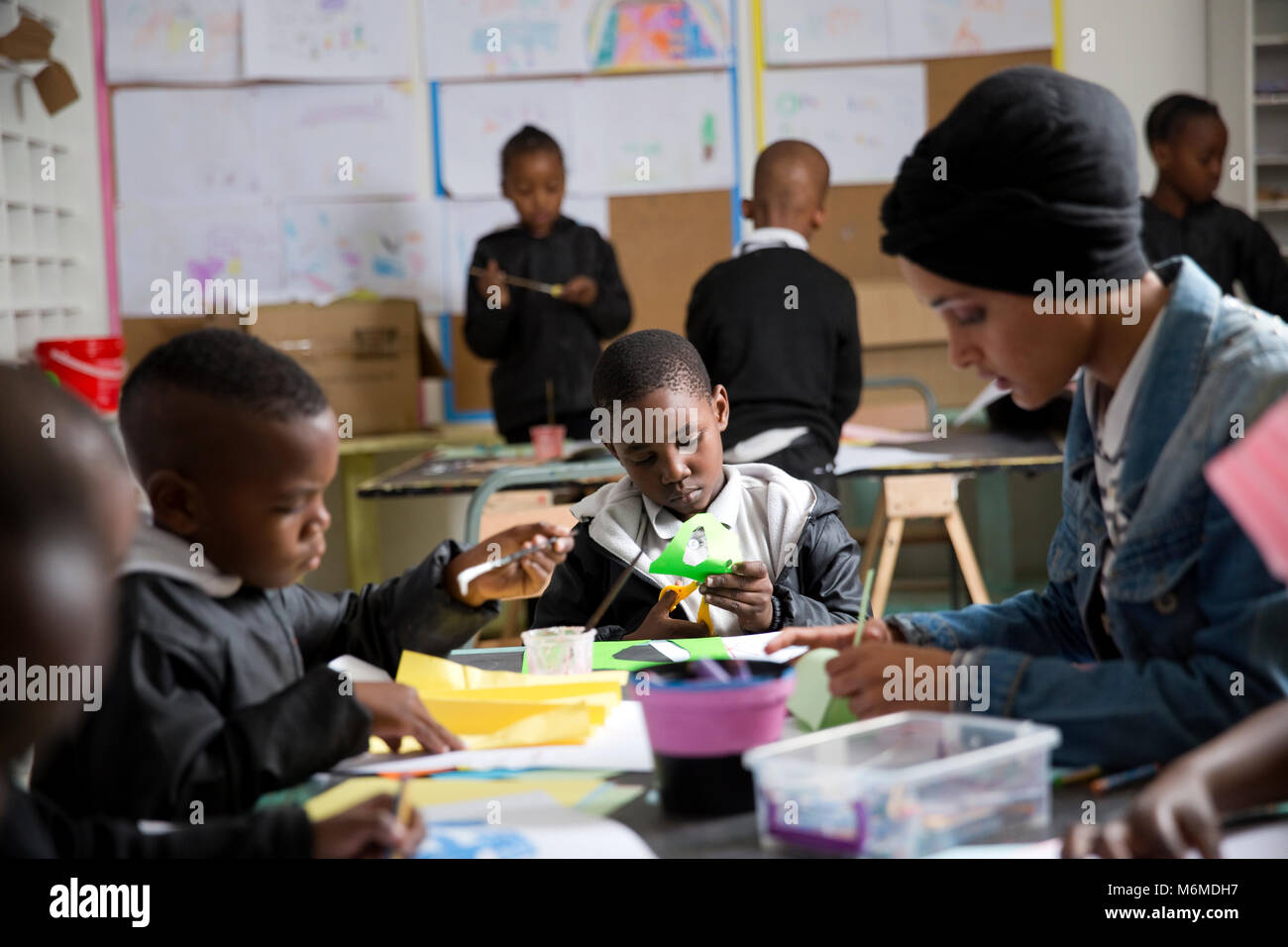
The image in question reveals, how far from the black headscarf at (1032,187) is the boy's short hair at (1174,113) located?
3.49 meters

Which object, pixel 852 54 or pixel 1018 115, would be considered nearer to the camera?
pixel 1018 115

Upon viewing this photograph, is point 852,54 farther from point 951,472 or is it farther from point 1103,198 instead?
point 1103,198

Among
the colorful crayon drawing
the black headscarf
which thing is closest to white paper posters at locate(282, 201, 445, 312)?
the colorful crayon drawing

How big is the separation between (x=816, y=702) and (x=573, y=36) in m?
4.08

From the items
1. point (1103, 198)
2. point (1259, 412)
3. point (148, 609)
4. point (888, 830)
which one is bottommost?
point (888, 830)

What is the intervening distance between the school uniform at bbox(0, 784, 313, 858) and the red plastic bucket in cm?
302

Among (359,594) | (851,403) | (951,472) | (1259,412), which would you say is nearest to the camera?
(1259,412)

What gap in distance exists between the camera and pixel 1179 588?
103cm

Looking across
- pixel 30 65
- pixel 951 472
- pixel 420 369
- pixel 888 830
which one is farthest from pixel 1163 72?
pixel 888 830

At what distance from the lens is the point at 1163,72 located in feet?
15.2

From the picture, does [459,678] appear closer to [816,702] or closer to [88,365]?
[816,702]

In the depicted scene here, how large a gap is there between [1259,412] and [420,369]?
3.93 metres

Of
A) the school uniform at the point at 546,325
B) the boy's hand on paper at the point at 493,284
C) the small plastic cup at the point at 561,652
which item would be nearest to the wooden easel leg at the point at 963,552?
the school uniform at the point at 546,325

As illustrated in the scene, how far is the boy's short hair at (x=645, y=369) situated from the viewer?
1839 mm
